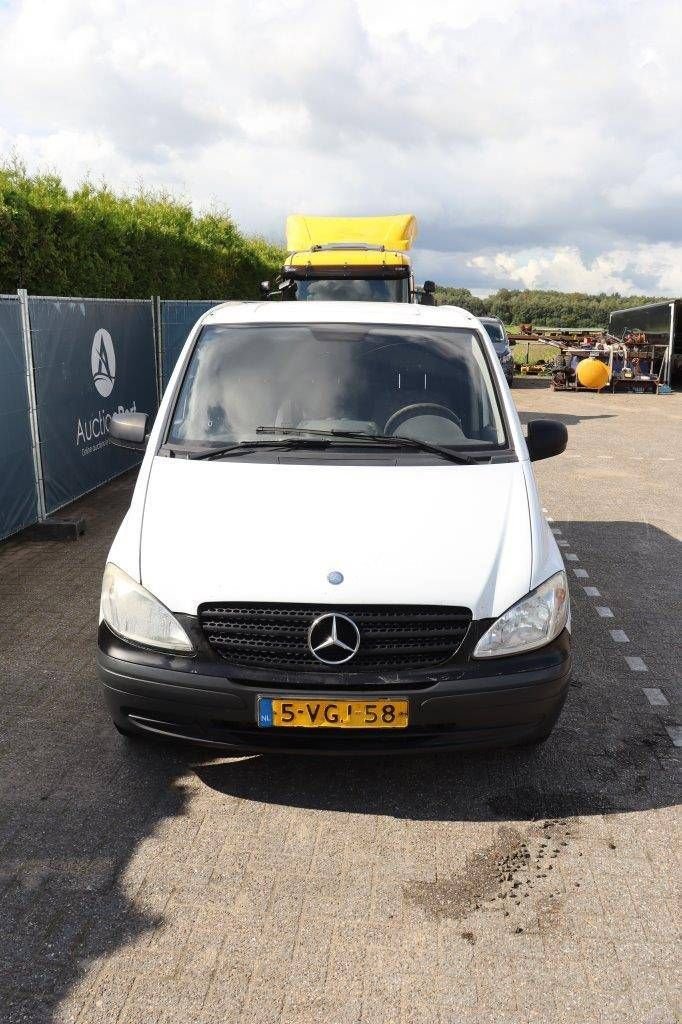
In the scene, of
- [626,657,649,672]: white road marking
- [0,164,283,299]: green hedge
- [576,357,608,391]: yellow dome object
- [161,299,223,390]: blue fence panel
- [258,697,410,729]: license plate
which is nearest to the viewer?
[258,697,410,729]: license plate

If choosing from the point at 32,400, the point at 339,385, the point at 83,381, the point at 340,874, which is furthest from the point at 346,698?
the point at 83,381

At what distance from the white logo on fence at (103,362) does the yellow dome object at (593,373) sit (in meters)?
17.3

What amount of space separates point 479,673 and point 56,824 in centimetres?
183

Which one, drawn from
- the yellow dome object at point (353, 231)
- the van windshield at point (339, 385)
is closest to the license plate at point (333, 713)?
the van windshield at point (339, 385)

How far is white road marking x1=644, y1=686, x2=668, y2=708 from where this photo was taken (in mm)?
5008

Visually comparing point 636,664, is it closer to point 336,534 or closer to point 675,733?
point 675,733

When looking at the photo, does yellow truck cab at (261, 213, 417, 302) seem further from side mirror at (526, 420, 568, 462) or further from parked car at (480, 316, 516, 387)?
parked car at (480, 316, 516, 387)

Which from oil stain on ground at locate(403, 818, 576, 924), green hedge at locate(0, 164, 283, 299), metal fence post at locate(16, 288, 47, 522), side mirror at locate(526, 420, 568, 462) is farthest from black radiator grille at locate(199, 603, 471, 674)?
green hedge at locate(0, 164, 283, 299)

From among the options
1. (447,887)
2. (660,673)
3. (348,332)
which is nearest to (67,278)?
(348,332)

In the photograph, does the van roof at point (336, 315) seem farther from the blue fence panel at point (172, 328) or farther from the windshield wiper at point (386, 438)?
the blue fence panel at point (172, 328)

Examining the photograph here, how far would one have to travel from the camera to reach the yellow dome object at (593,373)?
25172mm

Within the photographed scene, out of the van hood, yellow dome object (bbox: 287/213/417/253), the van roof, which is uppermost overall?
yellow dome object (bbox: 287/213/417/253)

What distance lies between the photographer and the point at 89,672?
5.38 metres

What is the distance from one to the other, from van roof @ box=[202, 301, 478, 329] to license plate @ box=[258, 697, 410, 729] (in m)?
2.45
